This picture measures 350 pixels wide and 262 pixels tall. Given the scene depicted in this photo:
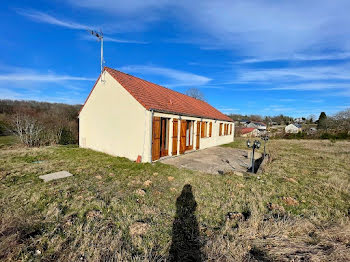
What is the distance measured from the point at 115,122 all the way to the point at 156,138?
263 centimetres

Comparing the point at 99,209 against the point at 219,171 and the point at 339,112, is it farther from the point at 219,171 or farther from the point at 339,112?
the point at 339,112

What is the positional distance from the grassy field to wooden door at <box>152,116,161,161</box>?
82.4 inches

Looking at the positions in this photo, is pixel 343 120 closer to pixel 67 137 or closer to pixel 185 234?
pixel 185 234

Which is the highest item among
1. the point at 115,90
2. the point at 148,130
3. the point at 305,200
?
the point at 115,90

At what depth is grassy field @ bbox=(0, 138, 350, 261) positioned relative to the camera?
8.23 feet

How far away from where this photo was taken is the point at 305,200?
4500 mm

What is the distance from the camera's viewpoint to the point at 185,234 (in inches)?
118

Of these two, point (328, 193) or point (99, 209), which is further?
point (328, 193)

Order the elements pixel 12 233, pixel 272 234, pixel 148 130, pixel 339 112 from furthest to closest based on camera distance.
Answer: pixel 339 112 < pixel 148 130 < pixel 272 234 < pixel 12 233

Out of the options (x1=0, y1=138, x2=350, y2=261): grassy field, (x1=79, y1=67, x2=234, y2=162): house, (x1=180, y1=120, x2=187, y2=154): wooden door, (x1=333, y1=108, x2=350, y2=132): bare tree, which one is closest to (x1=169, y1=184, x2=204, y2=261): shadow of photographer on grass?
(x1=0, y1=138, x2=350, y2=261): grassy field

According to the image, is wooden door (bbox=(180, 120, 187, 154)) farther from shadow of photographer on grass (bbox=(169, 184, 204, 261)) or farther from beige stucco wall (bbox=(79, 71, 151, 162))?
shadow of photographer on grass (bbox=(169, 184, 204, 261))

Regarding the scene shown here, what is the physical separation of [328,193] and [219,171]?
3.43 m

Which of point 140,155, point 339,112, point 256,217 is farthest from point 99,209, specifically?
point 339,112

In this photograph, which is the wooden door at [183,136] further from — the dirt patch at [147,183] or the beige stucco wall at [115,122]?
the dirt patch at [147,183]
